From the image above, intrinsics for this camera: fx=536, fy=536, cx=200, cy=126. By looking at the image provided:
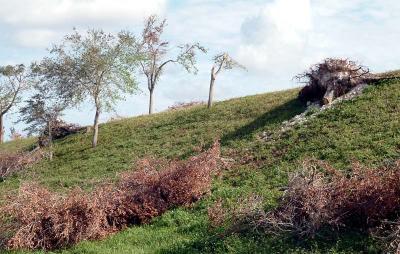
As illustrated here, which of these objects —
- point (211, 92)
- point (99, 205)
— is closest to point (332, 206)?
point (99, 205)

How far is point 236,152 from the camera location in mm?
24359

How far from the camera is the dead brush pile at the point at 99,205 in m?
15.5

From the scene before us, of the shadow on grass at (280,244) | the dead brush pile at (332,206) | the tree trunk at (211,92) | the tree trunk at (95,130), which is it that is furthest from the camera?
the tree trunk at (211,92)

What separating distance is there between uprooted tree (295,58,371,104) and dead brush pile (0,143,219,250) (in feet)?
36.4

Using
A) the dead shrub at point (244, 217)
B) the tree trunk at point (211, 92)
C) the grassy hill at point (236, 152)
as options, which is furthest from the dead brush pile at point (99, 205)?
the tree trunk at point (211, 92)

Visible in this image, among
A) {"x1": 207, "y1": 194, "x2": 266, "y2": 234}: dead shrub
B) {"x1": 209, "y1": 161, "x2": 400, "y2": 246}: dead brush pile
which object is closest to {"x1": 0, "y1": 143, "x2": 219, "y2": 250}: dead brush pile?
{"x1": 207, "y1": 194, "x2": 266, "y2": 234}: dead shrub

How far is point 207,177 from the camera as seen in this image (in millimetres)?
18828

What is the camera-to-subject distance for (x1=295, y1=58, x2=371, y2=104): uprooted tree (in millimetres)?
27516

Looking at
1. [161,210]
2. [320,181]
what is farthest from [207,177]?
[320,181]

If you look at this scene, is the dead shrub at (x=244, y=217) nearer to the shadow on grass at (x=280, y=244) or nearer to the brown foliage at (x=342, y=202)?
the shadow on grass at (x=280, y=244)

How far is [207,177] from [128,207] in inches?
124

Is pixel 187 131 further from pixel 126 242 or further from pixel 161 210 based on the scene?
pixel 126 242

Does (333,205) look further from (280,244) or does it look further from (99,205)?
(99,205)

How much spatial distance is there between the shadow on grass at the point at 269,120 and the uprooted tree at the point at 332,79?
2.96 ft
